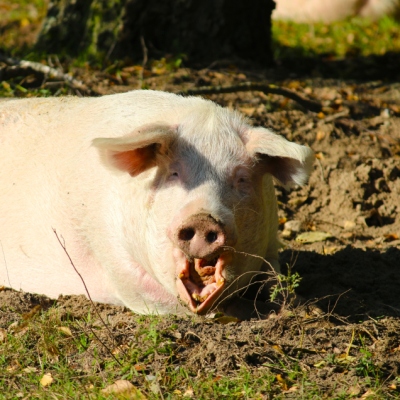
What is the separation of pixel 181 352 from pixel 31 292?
1.63 metres

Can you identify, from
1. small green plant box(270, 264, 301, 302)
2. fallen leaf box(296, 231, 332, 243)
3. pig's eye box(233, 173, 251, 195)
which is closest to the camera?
small green plant box(270, 264, 301, 302)

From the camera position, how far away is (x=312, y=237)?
6.06m

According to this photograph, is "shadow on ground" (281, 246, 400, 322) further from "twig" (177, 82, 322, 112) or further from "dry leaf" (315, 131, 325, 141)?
"twig" (177, 82, 322, 112)

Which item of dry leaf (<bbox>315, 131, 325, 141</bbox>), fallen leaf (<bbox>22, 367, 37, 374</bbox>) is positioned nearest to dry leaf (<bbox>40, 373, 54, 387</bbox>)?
fallen leaf (<bbox>22, 367, 37, 374</bbox>)

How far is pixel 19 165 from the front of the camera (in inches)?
205

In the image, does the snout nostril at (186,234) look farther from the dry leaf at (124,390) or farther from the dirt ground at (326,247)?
the dry leaf at (124,390)

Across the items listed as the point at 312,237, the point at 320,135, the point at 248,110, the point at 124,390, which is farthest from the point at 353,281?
the point at 248,110

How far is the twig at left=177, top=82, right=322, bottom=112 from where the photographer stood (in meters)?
6.97

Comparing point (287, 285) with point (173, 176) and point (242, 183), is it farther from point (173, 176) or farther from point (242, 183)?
point (173, 176)

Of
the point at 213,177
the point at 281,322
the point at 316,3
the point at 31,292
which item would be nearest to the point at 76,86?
the point at 31,292

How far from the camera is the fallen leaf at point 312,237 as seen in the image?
19.8ft

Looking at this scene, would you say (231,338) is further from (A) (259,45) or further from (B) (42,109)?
(A) (259,45)

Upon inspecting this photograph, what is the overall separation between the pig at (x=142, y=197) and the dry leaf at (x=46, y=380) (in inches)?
31.9

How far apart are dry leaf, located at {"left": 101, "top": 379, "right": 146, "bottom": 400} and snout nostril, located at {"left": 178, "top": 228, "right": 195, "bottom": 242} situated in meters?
0.80
